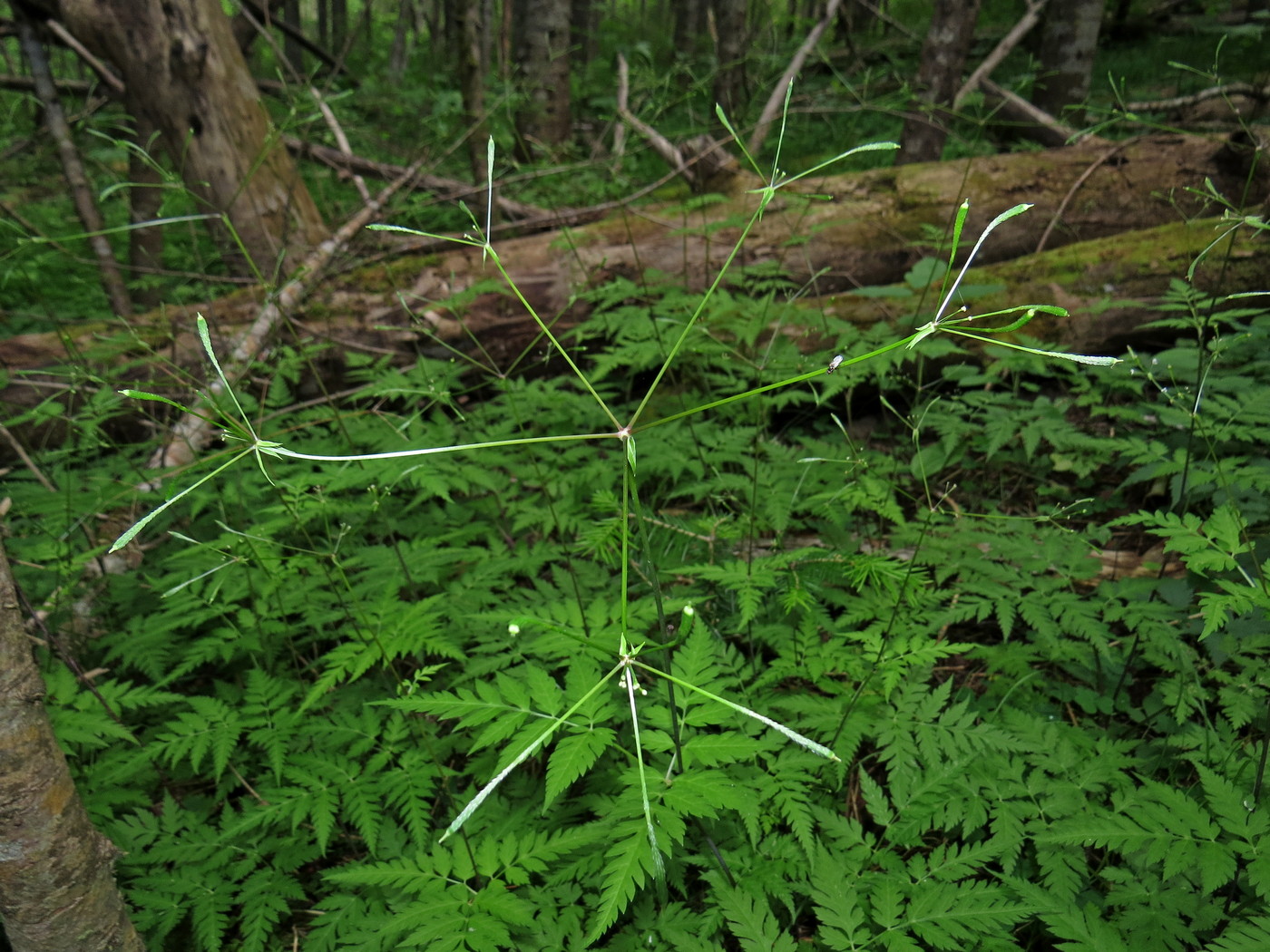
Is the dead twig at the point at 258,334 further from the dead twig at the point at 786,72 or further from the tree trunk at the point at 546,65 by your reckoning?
the dead twig at the point at 786,72

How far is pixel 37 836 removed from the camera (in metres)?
1.48

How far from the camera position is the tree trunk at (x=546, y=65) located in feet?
24.9

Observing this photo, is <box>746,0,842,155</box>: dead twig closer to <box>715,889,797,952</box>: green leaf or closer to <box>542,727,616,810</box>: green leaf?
<box>542,727,616,810</box>: green leaf

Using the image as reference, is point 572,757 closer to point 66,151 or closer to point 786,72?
point 66,151

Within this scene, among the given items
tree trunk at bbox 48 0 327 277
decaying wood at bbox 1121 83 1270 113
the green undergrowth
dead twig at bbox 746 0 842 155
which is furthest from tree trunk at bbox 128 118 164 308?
decaying wood at bbox 1121 83 1270 113

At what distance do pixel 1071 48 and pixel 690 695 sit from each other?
9245 mm

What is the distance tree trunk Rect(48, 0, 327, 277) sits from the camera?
186 inches

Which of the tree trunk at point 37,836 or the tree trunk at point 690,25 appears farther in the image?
the tree trunk at point 690,25

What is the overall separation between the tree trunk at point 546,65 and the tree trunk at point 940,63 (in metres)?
3.72

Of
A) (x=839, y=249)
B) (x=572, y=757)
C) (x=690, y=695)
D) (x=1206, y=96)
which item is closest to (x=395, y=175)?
(x=839, y=249)

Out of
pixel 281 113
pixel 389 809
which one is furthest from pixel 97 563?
pixel 281 113

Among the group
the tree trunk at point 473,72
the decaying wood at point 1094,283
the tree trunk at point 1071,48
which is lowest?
the decaying wood at point 1094,283

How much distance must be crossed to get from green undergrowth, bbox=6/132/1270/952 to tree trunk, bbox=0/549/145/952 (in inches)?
15.2

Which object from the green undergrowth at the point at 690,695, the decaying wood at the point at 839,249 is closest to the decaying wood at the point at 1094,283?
the decaying wood at the point at 839,249
